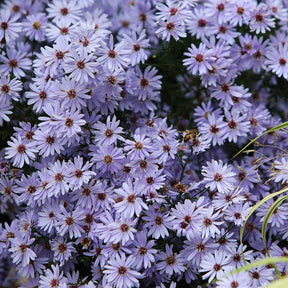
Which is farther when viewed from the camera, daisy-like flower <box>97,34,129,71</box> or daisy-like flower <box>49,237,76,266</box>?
daisy-like flower <box>97,34,129,71</box>

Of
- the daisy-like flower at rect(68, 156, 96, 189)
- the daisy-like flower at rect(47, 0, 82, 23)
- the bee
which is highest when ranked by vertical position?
the daisy-like flower at rect(47, 0, 82, 23)

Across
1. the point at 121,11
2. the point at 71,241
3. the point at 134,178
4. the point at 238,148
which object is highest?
the point at 121,11

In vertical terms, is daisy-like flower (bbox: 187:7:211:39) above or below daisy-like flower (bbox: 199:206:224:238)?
above

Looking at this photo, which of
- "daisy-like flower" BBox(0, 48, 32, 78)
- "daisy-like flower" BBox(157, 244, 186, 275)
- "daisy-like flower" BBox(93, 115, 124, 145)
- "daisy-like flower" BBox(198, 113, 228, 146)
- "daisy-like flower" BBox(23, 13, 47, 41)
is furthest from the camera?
"daisy-like flower" BBox(23, 13, 47, 41)

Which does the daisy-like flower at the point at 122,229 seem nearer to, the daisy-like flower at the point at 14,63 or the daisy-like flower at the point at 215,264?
the daisy-like flower at the point at 215,264

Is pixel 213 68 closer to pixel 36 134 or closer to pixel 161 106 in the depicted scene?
pixel 161 106

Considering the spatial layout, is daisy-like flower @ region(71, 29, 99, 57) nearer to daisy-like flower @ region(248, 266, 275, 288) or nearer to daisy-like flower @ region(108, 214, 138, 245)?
daisy-like flower @ region(108, 214, 138, 245)

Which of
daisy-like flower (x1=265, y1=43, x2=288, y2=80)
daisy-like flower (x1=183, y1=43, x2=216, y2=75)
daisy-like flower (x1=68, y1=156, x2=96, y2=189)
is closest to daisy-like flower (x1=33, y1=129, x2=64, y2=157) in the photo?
daisy-like flower (x1=68, y1=156, x2=96, y2=189)

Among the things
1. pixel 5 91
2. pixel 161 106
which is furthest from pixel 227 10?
pixel 5 91

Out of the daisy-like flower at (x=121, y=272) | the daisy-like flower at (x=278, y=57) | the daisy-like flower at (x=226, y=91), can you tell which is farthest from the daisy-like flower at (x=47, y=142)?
the daisy-like flower at (x=278, y=57)
